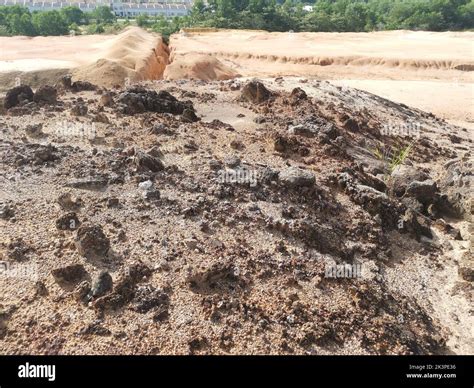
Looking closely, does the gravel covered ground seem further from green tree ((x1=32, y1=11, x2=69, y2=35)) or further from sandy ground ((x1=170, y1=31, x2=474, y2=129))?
green tree ((x1=32, y1=11, x2=69, y2=35))

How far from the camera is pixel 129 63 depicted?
31.2 meters

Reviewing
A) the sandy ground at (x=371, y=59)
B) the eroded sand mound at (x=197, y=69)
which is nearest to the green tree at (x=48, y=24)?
the sandy ground at (x=371, y=59)

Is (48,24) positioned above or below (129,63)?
above

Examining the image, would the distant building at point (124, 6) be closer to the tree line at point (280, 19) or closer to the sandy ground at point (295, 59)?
the tree line at point (280, 19)

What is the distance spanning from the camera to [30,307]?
841 centimetres

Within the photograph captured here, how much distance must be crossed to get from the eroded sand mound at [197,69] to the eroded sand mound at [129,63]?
67.3 inches

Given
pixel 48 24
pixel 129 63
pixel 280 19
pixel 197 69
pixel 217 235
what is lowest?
pixel 217 235

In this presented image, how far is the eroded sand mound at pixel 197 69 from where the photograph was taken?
3077 centimetres

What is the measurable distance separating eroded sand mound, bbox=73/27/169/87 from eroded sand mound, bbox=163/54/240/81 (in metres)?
1.71

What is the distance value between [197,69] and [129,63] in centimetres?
445

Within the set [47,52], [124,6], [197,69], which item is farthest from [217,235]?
[124,6]

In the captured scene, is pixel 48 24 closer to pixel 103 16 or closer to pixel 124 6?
pixel 103 16

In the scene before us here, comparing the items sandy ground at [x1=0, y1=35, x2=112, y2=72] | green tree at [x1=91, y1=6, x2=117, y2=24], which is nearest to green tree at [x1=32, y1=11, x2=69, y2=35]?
sandy ground at [x1=0, y1=35, x2=112, y2=72]

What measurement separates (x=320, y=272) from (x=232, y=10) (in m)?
60.4
